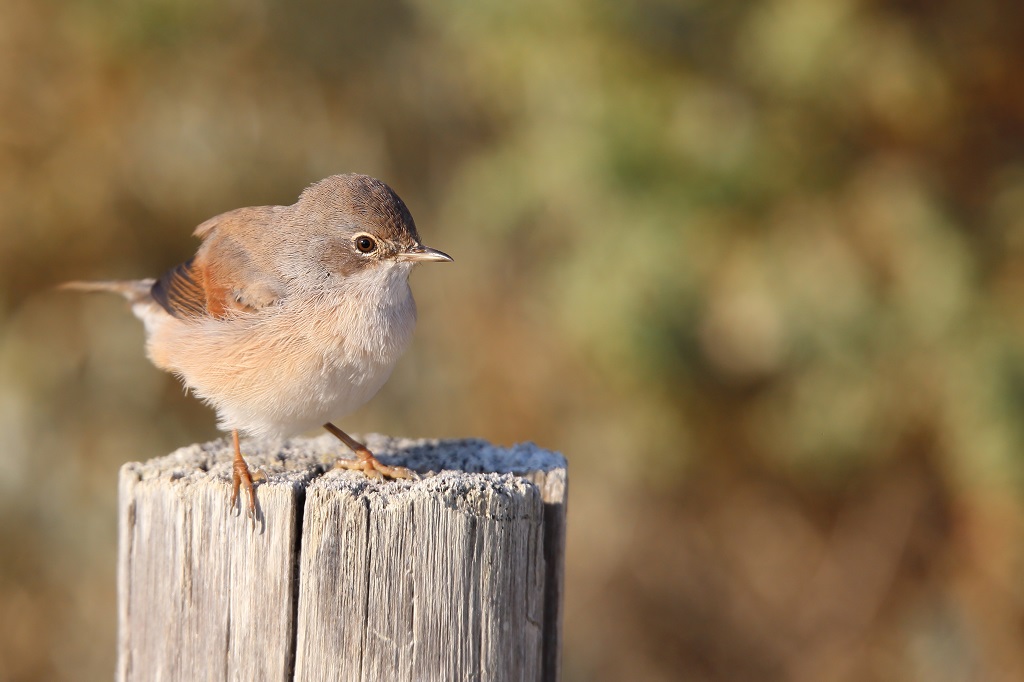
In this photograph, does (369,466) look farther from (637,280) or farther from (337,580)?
(637,280)

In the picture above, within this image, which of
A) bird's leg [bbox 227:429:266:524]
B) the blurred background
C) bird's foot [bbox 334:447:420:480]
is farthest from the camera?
the blurred background

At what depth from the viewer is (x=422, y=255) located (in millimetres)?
3875

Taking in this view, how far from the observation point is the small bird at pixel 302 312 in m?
3.71

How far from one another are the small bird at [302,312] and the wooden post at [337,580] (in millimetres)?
590

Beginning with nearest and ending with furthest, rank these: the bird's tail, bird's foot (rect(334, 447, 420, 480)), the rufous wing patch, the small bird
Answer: bird's foot (rect(334, 447, 420, 480)) → the small bird → the rufous wing patch → the bird's tail

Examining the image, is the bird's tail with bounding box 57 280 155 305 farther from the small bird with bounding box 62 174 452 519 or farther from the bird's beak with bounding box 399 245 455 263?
the bird's beak with bounding box 399 245 455 263

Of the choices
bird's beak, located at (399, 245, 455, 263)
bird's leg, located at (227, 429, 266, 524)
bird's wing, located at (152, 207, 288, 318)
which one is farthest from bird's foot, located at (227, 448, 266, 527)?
bird's beak, located at (399, 245, 455, 263)

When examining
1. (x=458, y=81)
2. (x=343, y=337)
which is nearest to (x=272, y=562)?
(x=343, y=337)

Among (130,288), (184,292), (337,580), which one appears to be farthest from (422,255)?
(130,288)

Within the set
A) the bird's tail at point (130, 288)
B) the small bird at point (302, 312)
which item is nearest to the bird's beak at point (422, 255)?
the small bird at point (302, 312)

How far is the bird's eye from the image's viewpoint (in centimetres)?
391

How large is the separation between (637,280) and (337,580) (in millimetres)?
3992

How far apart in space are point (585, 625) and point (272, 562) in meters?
5.16

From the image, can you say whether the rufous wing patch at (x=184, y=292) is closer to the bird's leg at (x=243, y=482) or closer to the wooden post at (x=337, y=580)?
the bird's leg at (x=243, y=482)
